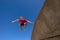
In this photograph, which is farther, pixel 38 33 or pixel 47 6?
pixel 38 33

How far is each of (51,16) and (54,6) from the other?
0.40ft

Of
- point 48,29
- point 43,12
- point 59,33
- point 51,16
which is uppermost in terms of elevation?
point 43,12

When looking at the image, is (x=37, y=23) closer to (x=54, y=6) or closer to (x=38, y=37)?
(x=38, y=37)

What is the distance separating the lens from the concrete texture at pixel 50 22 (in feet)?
5.42

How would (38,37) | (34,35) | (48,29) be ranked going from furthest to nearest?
(34,35), (38,37), (48,29)

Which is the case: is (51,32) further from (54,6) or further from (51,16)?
(54,6)

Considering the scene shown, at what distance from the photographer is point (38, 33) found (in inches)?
76.5

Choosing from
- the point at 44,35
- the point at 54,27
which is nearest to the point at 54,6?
the point at 54,27

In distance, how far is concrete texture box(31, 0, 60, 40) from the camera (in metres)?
1.65

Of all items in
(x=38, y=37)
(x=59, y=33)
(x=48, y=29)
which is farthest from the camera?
(x=38, y=37)

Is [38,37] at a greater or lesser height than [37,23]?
lesser

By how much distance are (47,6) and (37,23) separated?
31 cm

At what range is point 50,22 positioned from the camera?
1.72 metres

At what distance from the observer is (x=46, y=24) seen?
5.88ft
